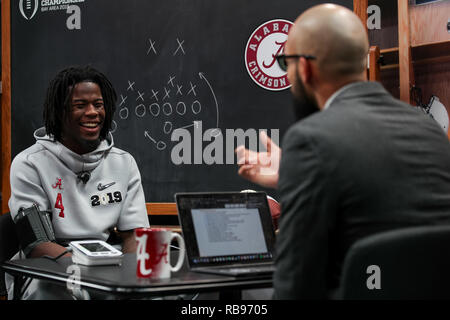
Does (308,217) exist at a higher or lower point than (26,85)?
lower

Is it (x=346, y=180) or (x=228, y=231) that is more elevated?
(x=346, y=180)

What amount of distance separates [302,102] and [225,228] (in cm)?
44

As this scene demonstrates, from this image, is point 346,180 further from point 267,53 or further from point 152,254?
point 267,53

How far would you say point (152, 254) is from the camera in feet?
4.90

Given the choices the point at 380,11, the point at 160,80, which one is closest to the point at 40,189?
the point at 160,80

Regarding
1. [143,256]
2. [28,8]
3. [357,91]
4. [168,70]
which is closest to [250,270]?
[143,256]

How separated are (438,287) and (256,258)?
0.60 metres

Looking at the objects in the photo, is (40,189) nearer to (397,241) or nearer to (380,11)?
(397,241)

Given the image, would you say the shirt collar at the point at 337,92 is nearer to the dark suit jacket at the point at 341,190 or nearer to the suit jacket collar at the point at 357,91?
the suit jacket collar at the point at 357,91

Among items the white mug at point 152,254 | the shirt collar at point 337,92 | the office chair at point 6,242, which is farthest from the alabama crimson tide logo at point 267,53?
the white mug at point 152,254

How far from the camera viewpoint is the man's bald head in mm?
1411

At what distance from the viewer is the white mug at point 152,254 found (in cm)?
148

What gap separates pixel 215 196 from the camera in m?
1.71
